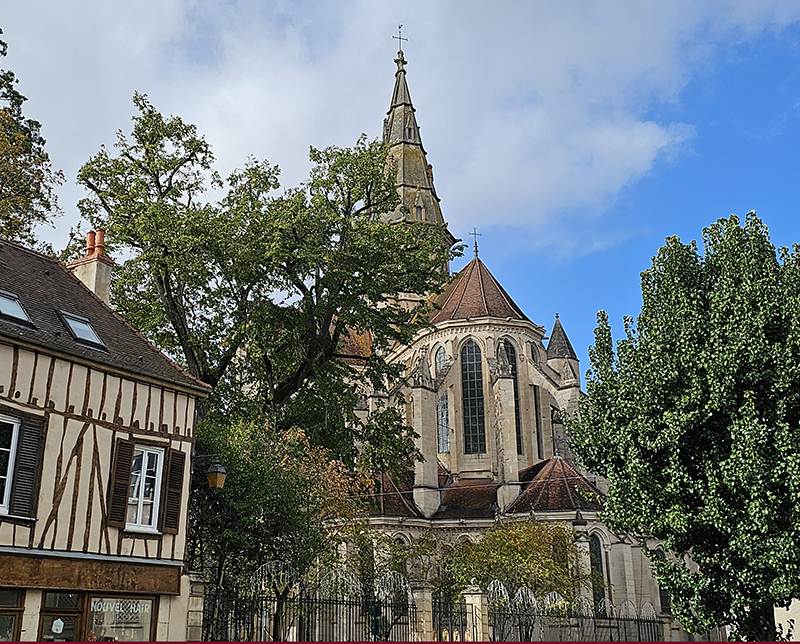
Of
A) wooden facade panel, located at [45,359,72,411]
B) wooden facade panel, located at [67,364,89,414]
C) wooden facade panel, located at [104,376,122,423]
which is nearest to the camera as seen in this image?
wooden facade panel, located at [45,359,72,411]

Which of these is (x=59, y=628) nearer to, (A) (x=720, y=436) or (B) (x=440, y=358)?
(A) (x=720, y=436)

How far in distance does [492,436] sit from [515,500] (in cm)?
519

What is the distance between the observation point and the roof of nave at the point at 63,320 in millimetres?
A: 13031

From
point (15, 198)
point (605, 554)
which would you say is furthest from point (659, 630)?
point (15, 198)

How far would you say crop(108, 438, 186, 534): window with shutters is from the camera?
13293 mm

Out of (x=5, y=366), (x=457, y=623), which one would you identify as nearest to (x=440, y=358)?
(x=457, y=623)

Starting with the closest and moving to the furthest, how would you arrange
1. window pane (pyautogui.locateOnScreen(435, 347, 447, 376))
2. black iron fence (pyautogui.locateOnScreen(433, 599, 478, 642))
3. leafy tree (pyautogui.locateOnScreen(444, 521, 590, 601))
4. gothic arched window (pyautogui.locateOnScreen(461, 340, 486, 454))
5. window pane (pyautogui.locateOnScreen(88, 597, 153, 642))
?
window pane (pyautogui.locateOnScreen(88, 597, 153, 642)) → black iron fence (pyautogui.locateOnScreen(433, 599, 478, 642)) → leafy tree (pyautogui.locateOnScreen(444, 521, 590, 601)) → gothic arched window (pyautogui.locateOnScreen(461, 340, 486, 454)) → window pane (pyautogui.locateOnScreen(435, 347, 447, 376))

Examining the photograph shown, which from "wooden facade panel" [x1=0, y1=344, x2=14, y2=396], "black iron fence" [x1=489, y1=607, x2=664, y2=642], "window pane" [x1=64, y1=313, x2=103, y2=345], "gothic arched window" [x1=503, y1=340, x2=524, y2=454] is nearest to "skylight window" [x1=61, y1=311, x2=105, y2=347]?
"window pane" [x1=64, y1=313, x2=103, y2=345]

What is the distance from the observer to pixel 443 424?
137 ft

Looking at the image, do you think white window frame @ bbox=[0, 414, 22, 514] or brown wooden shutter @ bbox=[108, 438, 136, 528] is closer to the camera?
white window frame @ bbox=[0, 414, 22, 514]

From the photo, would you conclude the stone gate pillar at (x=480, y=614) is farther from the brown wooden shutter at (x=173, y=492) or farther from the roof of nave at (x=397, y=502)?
the roof of nave at (x=397, y=502)

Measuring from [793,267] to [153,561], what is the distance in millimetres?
12452

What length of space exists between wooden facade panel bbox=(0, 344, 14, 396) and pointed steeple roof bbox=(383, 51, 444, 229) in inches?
1738

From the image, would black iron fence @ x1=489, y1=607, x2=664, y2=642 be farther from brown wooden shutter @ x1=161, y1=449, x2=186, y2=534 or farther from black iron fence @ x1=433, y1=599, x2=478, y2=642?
brown wooden shutter @ x1=161, y1=449, x2=186, y2=534
